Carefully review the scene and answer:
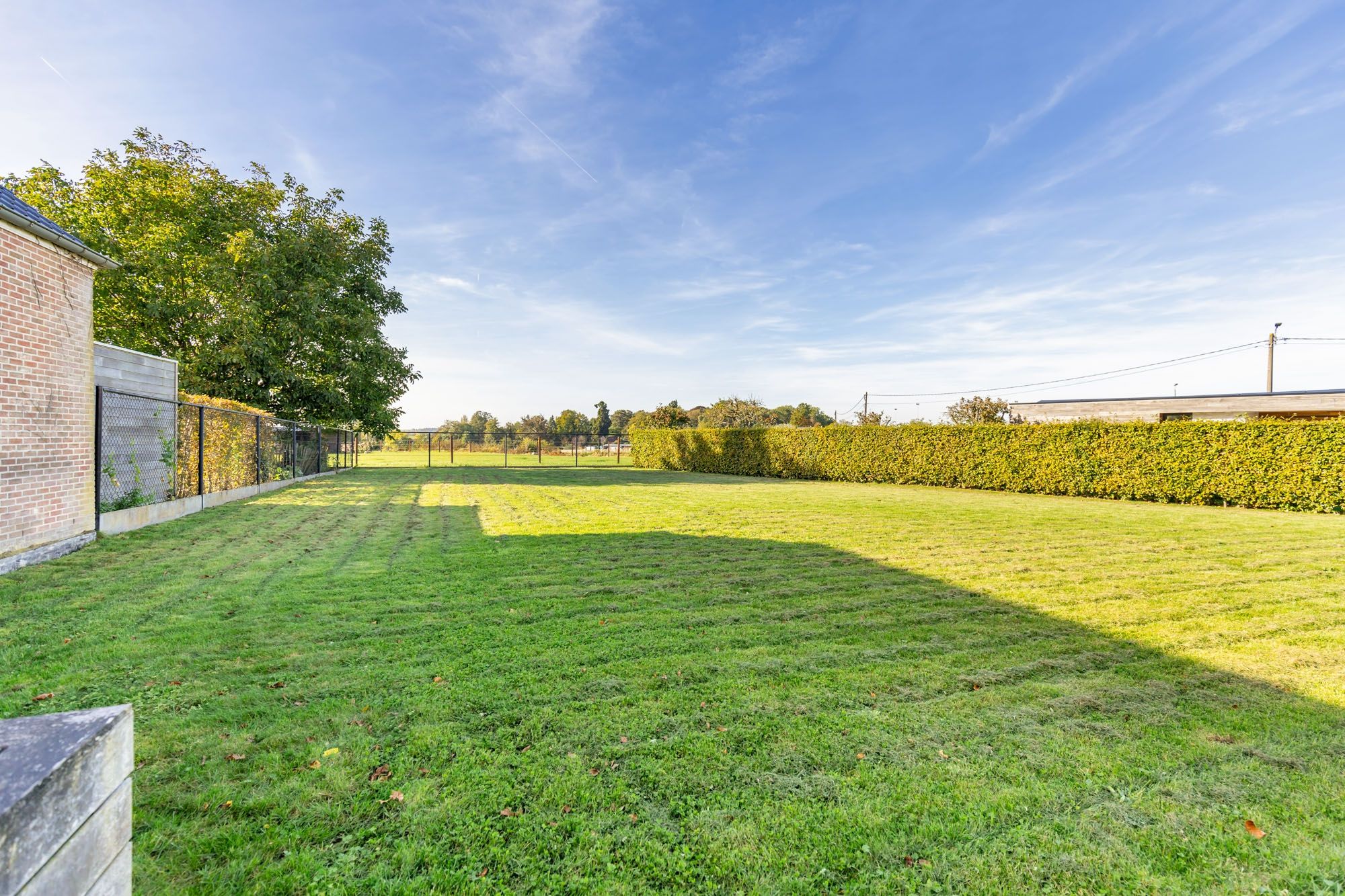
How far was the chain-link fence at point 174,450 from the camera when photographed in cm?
637

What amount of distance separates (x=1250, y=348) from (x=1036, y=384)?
9.99m

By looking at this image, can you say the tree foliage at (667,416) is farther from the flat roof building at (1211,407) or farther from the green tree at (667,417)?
the flat roof building at (1211,407)

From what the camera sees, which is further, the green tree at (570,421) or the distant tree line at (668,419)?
the green tree at (570,421)

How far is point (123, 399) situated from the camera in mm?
6664

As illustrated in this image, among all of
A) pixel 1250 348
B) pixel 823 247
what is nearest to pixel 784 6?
pixel 823 247

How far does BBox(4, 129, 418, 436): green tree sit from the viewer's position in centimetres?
1535

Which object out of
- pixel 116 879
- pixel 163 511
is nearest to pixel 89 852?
pixel 116 879

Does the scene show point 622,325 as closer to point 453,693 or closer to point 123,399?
point 123,399

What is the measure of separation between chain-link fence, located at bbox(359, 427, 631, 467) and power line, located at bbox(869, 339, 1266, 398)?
2242 centimetres

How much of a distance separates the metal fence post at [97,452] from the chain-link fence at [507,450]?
19317 mm

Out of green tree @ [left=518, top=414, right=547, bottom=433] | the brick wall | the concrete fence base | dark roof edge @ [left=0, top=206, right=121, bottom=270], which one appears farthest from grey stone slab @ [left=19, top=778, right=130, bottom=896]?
green tree @ [left=518, top=414, right=547, bottom=433]

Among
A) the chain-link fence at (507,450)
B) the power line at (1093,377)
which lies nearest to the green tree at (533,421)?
the chain-link fence at (507,450)

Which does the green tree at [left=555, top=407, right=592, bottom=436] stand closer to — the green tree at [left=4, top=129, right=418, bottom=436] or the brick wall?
the green tree at [left=4, top=129, right=418, bottom=436]

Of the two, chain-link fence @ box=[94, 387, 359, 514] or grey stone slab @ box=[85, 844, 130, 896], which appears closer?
grey stone slab @ box=[85, 844, 130, 896]
